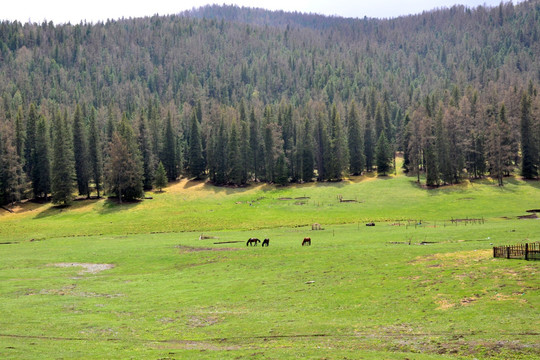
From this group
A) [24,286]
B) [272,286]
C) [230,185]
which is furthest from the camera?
[230,185]

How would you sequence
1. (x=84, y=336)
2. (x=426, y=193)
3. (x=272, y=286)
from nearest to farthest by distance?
1. (x=84, y=336)
2. (x=272, y=286)
3. (x=426, y=193)

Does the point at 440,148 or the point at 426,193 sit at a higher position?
the point at 440,148

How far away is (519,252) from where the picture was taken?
34719mm

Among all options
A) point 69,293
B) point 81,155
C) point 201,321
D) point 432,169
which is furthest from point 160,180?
point 201,321

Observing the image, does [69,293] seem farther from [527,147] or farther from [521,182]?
[527,147]

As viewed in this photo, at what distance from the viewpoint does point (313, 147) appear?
12500 cm

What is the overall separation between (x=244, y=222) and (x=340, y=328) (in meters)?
56.2

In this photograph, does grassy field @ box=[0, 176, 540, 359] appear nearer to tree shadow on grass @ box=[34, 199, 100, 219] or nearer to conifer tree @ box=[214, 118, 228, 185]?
tree shadow on grass @ box=[34, 199, 100, 219]

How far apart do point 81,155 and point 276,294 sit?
91857 mm

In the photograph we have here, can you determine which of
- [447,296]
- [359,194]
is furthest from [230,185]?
[447,296]

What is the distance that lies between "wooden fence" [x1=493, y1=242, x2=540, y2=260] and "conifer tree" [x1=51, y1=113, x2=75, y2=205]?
84483mm

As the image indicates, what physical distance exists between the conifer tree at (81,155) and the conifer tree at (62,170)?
557 centimetres

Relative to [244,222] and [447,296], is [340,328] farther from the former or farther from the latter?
[244,222]

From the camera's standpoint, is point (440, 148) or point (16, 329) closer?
point (16, 329)
